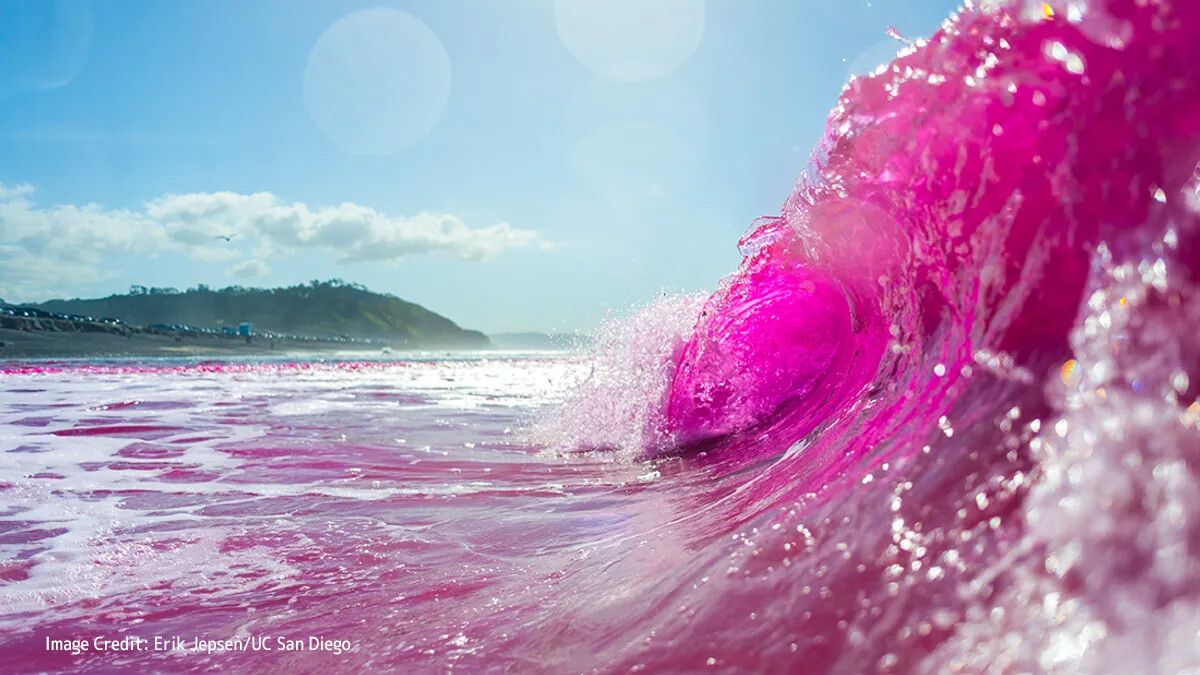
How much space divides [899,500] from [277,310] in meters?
144

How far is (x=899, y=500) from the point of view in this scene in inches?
57.6

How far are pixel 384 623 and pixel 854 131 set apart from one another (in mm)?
2116

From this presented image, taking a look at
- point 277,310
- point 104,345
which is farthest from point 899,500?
point 277,310

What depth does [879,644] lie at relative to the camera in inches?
43.4

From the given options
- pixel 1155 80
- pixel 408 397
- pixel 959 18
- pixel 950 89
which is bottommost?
pixel 408 397

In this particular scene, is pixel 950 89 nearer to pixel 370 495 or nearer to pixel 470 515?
pixel 470 515

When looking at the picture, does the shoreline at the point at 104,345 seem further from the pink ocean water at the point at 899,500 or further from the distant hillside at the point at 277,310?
the distant hillside at the point at 277,310

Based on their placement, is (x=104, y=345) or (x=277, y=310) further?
(x=277, y=310)

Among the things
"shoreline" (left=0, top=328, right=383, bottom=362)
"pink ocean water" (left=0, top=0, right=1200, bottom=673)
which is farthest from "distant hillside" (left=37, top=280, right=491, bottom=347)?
"pink ocean water" (left=0, top=0, right=1200, bottom=673)

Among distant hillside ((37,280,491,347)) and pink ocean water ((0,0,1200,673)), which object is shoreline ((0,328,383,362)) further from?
distant hillside ((37,280,491,347))

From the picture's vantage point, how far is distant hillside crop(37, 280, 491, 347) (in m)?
125

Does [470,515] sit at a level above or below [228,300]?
below

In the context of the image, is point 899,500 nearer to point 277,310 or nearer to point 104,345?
point 104,345

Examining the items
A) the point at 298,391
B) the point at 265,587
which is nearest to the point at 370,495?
the point at 265,587
